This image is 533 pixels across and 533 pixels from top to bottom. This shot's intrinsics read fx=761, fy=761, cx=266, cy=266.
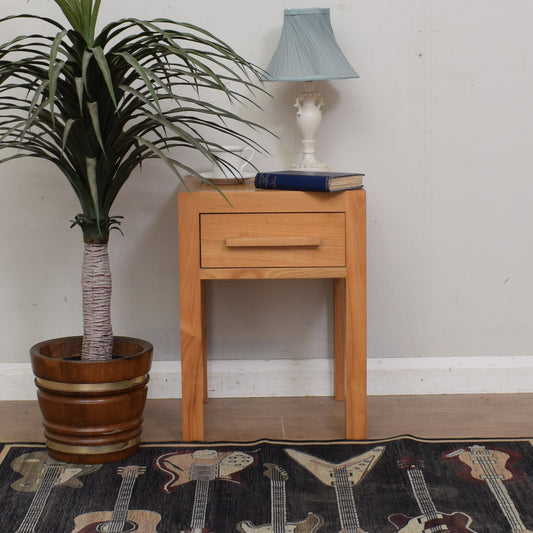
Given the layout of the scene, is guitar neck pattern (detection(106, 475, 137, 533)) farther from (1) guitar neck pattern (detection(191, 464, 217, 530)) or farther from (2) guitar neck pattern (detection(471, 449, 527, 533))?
(2) guitar neck pattern (detection(471, 449, 527, 533))

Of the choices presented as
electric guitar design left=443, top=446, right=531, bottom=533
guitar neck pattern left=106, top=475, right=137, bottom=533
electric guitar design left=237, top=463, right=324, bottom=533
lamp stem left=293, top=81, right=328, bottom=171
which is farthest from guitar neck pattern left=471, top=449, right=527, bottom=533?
lamp stem left=293, top=81, right=328, bottom=171

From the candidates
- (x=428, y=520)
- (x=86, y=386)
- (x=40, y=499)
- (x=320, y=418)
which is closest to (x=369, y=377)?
(x=320, y=418)

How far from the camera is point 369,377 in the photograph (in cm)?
243

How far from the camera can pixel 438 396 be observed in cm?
242

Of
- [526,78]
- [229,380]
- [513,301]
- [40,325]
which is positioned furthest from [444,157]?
[40,325]

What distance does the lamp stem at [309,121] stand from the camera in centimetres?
221

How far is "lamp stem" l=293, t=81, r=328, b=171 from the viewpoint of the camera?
2215 mm

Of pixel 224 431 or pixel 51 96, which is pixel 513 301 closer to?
pixel 224 431

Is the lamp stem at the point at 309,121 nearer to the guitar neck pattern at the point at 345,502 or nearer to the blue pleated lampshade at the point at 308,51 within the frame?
the blue pleated lampshade at the point at 308,51

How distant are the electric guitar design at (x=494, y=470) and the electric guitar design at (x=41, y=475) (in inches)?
35.0

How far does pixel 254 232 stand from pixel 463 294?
859 mm

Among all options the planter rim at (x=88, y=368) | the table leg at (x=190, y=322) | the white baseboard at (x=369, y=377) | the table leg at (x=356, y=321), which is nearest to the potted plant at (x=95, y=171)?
the planter rim at (x=88, y=368)

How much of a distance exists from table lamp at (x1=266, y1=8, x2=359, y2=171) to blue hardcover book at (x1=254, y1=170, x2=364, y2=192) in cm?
28

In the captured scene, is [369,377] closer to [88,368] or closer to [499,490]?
[499,490]
